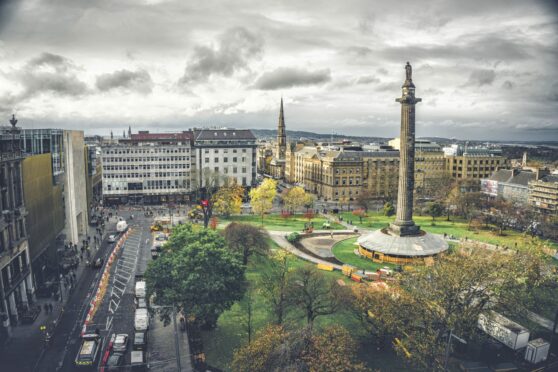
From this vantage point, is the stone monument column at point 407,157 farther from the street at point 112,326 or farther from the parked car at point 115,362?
the parked car at point 115,362

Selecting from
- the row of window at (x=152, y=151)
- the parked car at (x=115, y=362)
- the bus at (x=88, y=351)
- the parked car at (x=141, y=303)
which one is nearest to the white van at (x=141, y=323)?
the bus at (x=88, y=351)

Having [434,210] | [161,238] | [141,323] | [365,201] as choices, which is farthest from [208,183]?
[141,323]

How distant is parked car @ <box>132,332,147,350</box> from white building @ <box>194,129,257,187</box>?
88211 millimetres

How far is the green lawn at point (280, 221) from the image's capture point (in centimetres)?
9806

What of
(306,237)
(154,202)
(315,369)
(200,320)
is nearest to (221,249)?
(200,320)

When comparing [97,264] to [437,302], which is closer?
[437,302]

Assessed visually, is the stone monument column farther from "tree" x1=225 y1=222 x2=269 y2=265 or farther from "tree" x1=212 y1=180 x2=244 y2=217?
"tree" x1=212 y1=180 x2=244 y2=217

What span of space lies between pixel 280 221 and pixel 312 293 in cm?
6223

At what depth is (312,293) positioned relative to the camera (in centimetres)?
4338

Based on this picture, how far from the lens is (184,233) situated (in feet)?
170

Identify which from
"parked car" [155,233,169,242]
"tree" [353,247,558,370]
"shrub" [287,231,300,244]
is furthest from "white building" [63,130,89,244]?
"tree" [353,247,558,370]

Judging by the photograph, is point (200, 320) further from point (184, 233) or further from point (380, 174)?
point (380, 174)

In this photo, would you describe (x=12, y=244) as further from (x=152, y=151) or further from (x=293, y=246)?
(x=152, y=151)

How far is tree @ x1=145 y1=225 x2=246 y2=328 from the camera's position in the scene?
42219 millimetres
